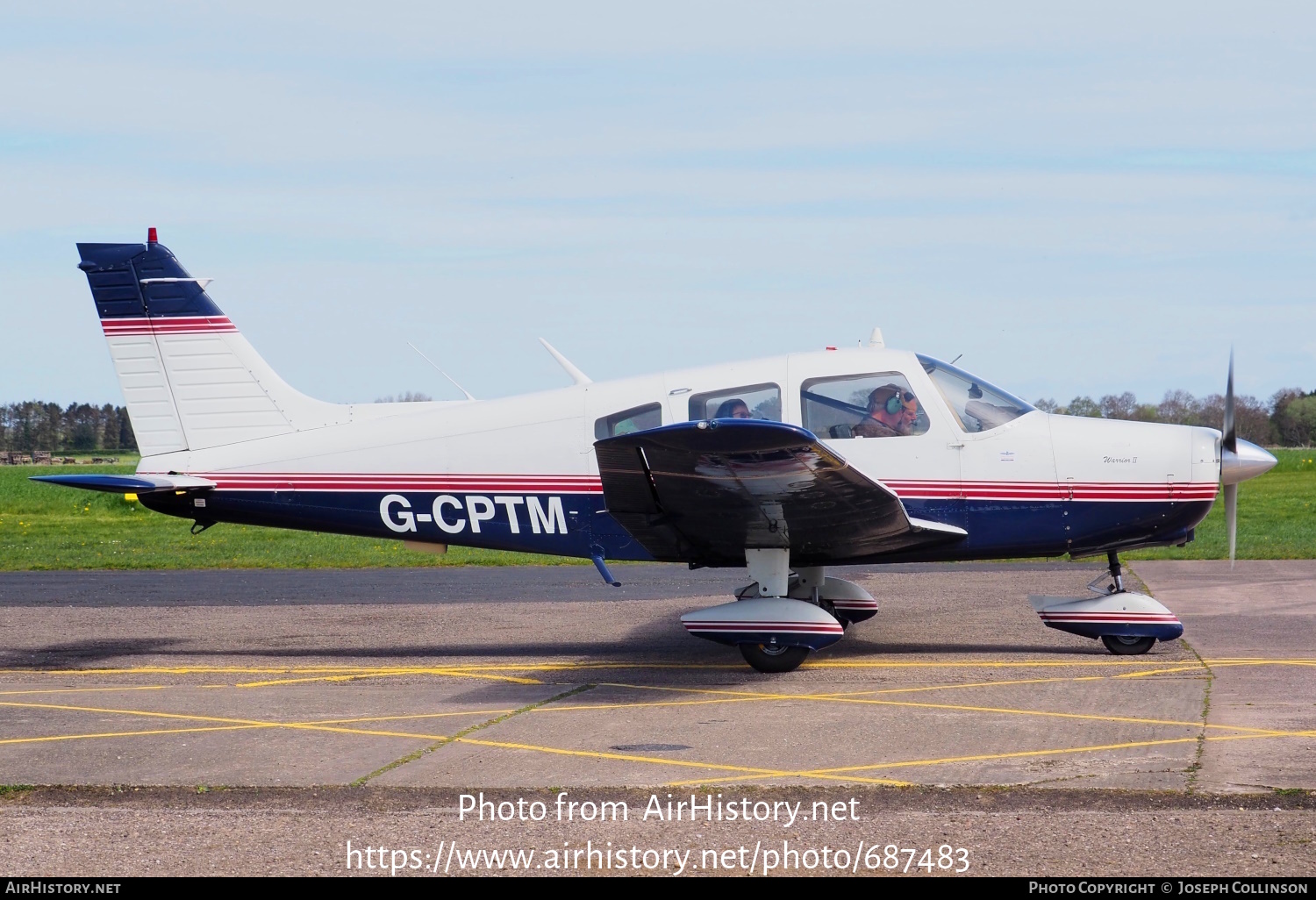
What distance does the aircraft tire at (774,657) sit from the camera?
29.5 feet

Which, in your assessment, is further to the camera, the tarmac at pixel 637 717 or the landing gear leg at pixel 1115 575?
the landing gear leg at pixel 1115 575

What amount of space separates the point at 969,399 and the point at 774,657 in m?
2.54

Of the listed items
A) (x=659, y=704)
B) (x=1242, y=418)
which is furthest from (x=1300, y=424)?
(x=659, y=704)

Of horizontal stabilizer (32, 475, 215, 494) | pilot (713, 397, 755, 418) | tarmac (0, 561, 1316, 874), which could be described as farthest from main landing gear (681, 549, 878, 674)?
horizontal stabilizer (32, 475, 215, 494)

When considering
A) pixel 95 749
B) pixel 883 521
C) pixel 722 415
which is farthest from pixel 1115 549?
pixel 95 749

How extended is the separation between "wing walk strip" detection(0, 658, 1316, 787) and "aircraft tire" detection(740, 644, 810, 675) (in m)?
0.46

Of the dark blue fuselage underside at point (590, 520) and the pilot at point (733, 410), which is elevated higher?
the pilot at point (733, 410)

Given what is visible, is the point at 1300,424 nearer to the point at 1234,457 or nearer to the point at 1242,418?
the point at 1242,418

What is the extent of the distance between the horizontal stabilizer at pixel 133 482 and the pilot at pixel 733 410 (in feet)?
14.8

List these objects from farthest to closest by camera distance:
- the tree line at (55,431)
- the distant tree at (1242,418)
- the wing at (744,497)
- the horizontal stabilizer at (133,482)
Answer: the tree line at (55,431), the distant tree at (1242,418), the horizontal stabilizer at (133,482), the wing at (744,497)

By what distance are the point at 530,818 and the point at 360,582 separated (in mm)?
11089

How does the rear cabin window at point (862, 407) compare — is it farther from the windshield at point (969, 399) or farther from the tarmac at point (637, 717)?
the tarmac at point (637, 717)

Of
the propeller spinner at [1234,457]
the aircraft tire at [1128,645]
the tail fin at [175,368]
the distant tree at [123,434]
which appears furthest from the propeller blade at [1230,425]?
the distant tree at [123,434]

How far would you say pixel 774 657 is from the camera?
9.01 meters
